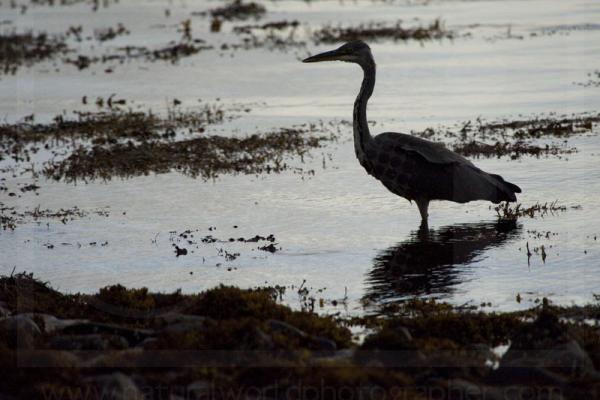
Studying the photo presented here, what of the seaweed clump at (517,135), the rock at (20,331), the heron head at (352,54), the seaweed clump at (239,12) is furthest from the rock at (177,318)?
the seaweed clump at (239,12)

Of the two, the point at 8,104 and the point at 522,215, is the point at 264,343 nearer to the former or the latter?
the point at 522,215

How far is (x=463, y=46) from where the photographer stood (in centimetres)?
3388

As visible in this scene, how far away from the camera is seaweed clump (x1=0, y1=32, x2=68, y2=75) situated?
34.0 meters

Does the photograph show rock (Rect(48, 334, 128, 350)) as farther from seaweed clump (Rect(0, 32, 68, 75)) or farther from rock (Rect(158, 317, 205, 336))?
seaweed clump (Rect(0, 32, 68, 75))

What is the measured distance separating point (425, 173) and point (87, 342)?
636 centimetres

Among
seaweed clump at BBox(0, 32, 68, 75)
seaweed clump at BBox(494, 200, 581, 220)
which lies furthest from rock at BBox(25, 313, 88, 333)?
seaweed clump at BBox(0, 32, 68, 75)

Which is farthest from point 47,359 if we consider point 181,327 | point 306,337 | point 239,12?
point 239,12

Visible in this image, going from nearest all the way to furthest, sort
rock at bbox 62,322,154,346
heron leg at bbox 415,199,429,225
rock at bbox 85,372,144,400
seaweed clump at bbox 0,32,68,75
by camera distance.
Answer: rock at bbox 85,372,144,400 → rock at bbox 62,322,154,346 → heron leg at bbox 415,199,429,225 → seaweed clump at bbox 0,32,68,75

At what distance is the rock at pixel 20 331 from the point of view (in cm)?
921

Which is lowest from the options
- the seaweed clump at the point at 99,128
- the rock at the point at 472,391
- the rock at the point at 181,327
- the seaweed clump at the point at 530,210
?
the rock at the point at 472,391

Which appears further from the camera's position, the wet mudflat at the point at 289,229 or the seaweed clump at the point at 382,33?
the seaweed clump at the point at 382,33

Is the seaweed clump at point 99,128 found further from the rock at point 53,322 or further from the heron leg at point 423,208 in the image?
the rock at point 53,322

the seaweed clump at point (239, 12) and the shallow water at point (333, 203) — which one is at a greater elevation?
the seaweed clump at point (239, 12)

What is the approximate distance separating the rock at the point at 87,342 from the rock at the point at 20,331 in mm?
198
